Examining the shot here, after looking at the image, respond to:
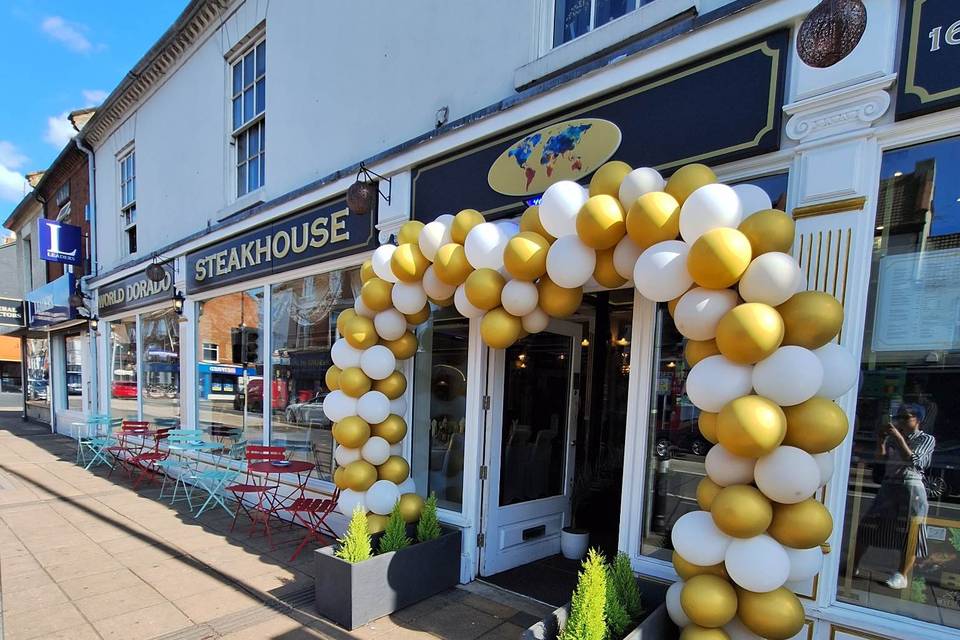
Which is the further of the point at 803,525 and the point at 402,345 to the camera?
the point at 402,345

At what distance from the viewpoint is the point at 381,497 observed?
3.66 m

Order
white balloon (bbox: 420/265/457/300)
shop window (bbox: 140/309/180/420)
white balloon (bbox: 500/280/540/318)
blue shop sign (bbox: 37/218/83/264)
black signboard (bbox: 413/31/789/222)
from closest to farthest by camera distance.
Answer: black signboard (bbox: 413/31/789/222) → white balloon (bbox: 500/280/540/318) → white balloon (bbox: 420/265/457/300) → shop window (bbox: 140/309/180/420) → blue shop sign (bbox: 37/218/83/264)

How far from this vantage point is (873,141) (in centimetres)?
233

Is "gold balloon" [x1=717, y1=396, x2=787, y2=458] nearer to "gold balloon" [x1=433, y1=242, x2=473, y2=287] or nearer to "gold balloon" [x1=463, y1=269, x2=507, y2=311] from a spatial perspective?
"gold balloon" [x1=463, y1=269, x2=507, y2=311]

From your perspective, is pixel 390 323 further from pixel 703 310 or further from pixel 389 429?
pixel 703 310

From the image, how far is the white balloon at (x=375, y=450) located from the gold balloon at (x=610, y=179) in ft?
8.22

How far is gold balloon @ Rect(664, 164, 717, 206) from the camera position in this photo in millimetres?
2266

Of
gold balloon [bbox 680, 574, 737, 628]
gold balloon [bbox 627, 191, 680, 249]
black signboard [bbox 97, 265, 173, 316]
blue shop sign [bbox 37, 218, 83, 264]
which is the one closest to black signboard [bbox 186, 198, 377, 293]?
black signboard [bbox 97, 265, 173, 316]

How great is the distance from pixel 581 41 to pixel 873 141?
2012 mm

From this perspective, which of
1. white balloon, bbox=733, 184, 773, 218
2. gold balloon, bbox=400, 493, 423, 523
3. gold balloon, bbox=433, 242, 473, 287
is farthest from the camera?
gold balloon, bbox=400, 493, 423, 523

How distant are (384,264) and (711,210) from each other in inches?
91.5

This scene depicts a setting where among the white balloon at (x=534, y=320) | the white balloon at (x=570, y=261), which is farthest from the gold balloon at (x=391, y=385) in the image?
the white balloon at (x=570, y=261)

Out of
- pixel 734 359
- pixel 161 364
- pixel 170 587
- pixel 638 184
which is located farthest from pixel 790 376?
pixel 161 364

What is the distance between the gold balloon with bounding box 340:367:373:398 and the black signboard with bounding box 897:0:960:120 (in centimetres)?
364
